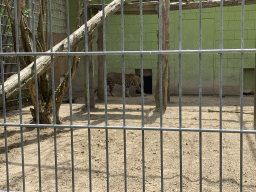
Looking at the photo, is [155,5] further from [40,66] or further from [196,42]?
[40,66]

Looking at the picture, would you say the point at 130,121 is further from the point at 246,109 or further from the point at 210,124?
the point at 246,109

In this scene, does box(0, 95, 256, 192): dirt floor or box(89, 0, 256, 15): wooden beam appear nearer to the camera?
box(0, 95, 256, 192): dirt floor

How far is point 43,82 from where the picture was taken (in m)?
5.77

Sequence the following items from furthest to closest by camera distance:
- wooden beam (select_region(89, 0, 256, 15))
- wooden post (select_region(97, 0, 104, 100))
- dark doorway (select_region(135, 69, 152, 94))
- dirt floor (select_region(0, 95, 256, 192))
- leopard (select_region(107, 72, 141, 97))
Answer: dark doorway (select_region(135, 69, 152, 94)) → leopard (select_region(107, 72, 141, 97)) → wooden post (select_region(97, 0, 104, 100)) → wooden beam (select_region(89, 0, 256, 15)) → dirt floor (select_region(0, 95, 256, 192))

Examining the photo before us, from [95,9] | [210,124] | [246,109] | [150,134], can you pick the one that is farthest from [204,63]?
[150,134]

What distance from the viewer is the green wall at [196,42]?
10.4 meters

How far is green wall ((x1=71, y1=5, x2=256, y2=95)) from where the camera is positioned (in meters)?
10.4

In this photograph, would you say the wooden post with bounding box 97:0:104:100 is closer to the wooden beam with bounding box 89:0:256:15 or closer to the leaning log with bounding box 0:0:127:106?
the wooden beam with bounding box 89:0:256:15

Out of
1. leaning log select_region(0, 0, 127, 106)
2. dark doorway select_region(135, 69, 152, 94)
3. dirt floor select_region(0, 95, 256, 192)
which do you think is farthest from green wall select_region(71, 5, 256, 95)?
leaning log select_region(0, 0, 127, 106)

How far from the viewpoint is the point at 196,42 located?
10508 millimetres

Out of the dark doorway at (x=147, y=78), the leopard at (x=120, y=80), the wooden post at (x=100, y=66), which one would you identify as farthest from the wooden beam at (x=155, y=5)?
the dark doorway at (x=147, y=78)

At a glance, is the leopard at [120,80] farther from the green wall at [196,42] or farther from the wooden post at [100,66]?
the wooden post at [100,66]

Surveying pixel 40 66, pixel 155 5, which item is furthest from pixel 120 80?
pixel 40 66

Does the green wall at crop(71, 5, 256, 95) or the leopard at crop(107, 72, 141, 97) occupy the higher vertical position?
the green wall at crop(71, 5, 256, 95)
